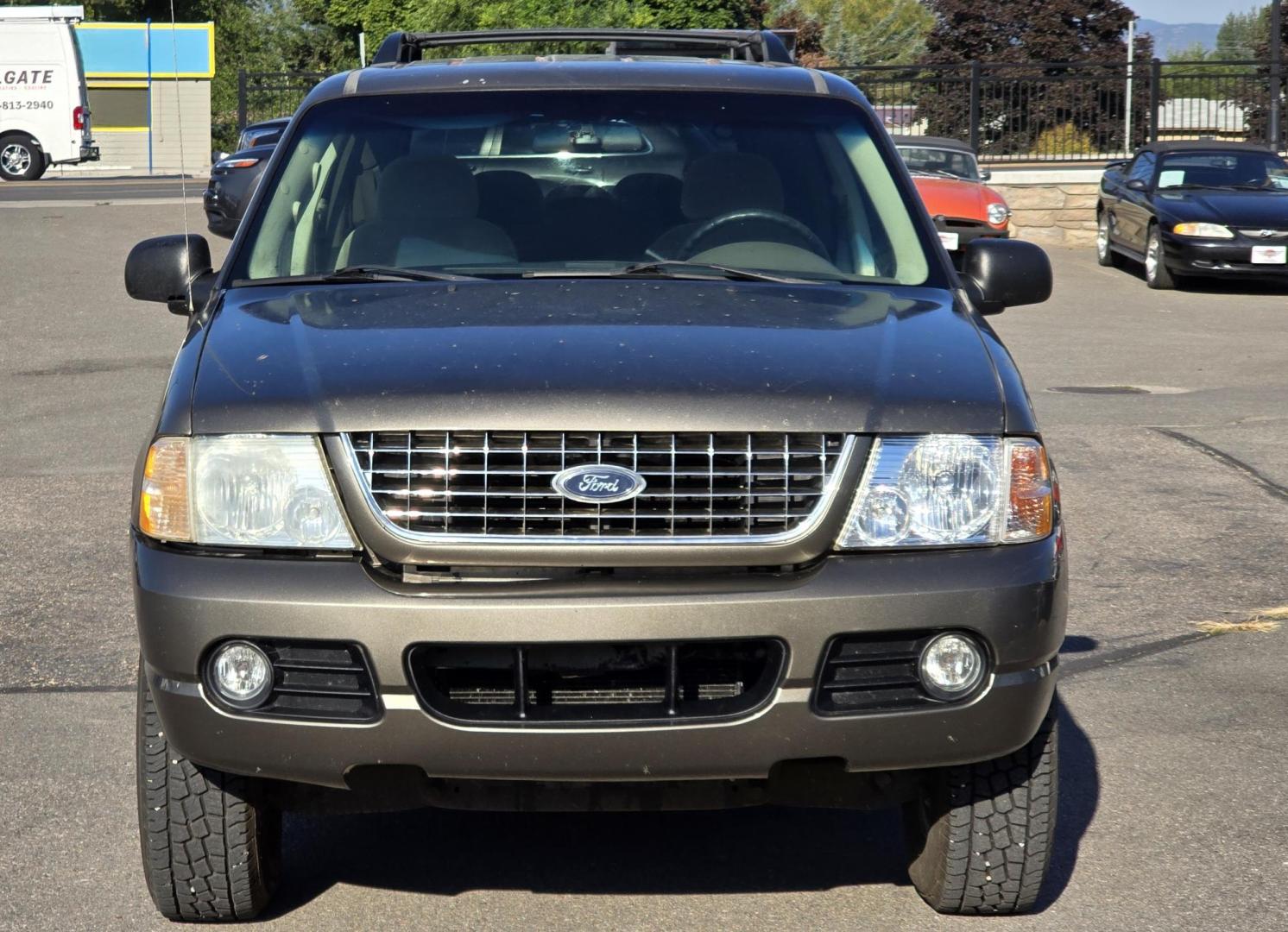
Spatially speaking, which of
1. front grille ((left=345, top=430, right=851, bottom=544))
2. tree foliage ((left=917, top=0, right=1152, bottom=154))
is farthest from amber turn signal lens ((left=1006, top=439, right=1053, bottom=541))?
tree foliage ((left=917, top=0, right=1152, bottom=154))

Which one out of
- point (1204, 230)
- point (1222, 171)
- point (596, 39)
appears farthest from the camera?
point (1222, 171)

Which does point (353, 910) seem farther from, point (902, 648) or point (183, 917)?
point (902, 648)

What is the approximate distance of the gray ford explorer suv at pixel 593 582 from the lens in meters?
3.31

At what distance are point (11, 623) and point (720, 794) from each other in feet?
12.2

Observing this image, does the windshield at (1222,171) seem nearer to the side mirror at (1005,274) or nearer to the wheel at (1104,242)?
the wheel at (1104,242)

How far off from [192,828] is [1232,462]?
745 cm

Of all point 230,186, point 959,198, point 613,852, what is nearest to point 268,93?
point 230,186

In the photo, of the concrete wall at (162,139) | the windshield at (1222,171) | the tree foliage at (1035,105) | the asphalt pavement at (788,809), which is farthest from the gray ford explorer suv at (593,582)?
the concrete wall at (162,139)

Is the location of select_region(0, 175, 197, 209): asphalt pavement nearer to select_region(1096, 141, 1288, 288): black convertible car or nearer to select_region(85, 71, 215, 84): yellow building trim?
select_region(1096, 141, 1288, 288): black convertible car

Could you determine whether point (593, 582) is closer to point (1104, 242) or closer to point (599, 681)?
point (599, 681)

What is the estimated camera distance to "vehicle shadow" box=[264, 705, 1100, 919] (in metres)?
4.10

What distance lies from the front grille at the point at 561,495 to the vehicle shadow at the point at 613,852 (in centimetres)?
109

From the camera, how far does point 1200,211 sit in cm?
1941

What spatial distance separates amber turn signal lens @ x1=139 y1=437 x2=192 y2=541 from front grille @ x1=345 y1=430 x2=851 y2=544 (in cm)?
37
